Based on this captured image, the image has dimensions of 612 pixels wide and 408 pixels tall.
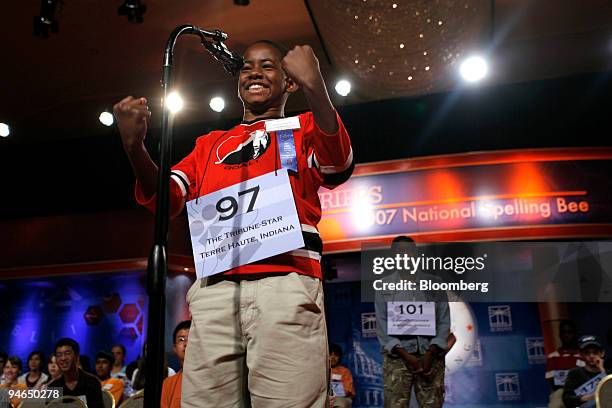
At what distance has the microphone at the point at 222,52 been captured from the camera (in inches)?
52.3

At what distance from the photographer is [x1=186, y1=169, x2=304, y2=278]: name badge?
4.11 feet

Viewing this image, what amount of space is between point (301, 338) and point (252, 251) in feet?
0.75

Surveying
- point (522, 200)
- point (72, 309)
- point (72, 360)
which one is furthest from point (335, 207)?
point (72, 309)

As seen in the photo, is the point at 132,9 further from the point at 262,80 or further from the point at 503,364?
the point at 503,364

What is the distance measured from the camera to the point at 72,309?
26.2ft

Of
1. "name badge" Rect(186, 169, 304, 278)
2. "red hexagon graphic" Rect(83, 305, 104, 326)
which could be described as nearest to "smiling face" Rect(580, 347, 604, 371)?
"name badge" Rect(186, 169, 304, 278)

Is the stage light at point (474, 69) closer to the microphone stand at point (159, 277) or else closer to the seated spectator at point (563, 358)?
the seated spectator at point (563, 358)

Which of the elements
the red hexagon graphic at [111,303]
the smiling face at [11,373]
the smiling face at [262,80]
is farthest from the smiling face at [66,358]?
the red hexagon graphic at [111,303]

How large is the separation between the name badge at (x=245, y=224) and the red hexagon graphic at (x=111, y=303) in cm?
703

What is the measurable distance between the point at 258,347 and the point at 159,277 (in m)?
0.28

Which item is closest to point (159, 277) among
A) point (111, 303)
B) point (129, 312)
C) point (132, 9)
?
point (132, 9)

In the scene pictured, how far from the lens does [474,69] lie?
5.57m

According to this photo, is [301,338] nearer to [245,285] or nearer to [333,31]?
[245,285]

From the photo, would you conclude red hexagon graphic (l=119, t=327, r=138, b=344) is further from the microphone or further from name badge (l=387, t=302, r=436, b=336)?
the microphone
